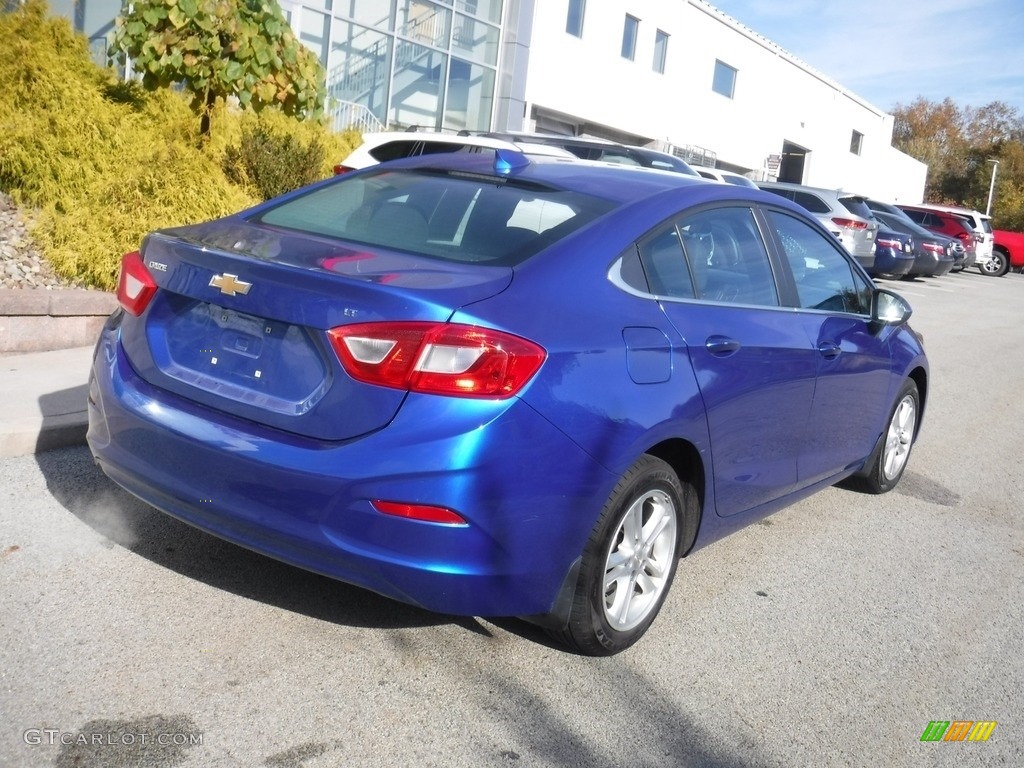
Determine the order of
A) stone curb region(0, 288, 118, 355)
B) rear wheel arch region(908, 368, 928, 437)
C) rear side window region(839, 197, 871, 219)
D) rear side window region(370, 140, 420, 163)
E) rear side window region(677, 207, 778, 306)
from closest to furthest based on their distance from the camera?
1. rear side window region(677, 207, 778, 306)
2. rear wheel arch region(908, 368, 928, 437)
3. stone curb region(0, 288, 118, 355)
4. rear side window region(370, 140, 420, 163)
5. rear side window region(839, 197, 871, 219)

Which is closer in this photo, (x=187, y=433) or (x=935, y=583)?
(x=187, y=433)

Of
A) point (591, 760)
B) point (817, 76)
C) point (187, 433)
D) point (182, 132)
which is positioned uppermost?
point (817, 76)

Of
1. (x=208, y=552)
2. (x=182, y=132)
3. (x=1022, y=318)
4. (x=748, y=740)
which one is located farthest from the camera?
(x=1022, y=318)

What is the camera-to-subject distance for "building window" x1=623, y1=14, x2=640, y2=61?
29609 mm

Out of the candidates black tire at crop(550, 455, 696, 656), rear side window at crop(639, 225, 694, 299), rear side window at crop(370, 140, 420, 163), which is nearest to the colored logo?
black tire at crop(550, 455, 696, 656)

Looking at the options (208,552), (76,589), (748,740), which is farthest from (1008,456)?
(76,589)

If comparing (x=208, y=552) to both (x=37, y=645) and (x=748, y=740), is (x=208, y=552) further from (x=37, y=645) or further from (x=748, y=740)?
(x=748, y=740)

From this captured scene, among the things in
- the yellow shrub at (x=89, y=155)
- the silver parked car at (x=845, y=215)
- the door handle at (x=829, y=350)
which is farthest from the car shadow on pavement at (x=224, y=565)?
the silver parked car at (x=845, y=215)

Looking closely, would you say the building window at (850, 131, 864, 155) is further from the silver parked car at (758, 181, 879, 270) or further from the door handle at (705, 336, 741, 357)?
the door handle at (705, 336, 741, 357)

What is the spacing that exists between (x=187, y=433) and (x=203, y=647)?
69cm

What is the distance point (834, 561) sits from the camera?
507cm

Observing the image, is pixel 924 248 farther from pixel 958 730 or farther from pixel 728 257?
pixel 958 730

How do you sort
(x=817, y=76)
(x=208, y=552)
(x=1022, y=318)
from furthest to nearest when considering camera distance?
(x=817, y=76), (x=1022, y=318), (x=208, y=552)

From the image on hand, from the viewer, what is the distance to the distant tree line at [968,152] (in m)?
70.2
